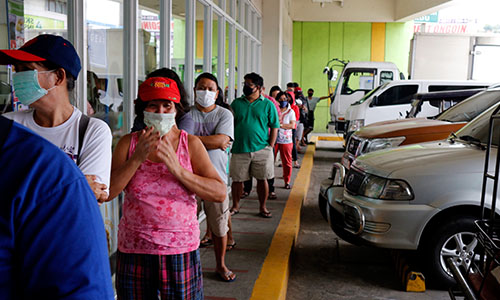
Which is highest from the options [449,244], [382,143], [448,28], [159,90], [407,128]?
[448,28]

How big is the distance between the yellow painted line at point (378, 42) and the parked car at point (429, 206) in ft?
75.6

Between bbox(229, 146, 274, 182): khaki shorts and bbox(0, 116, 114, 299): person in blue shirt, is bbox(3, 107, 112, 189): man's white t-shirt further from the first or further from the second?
bbox(229, 146, 274, 182): khaki shorts

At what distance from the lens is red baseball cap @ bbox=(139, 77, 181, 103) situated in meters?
3.00

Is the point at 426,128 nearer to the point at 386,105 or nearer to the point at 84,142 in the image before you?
the point at 84,142

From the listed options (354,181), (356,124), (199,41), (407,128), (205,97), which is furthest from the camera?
(356,124)

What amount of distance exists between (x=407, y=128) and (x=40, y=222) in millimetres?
7395

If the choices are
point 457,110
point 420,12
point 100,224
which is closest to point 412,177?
point 457,110

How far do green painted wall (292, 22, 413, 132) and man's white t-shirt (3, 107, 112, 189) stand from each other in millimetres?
25922

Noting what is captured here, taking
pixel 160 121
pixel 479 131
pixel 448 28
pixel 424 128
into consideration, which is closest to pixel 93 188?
pixel 160 121

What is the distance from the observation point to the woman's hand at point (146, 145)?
9.16ft

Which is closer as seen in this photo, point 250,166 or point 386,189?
point 386,189

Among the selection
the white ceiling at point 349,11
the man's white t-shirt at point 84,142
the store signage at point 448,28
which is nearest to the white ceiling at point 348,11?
the white ceiling at point 349,11

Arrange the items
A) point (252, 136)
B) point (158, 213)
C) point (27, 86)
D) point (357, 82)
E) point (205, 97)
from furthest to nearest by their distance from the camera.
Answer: point (357, 82) → point (252, 136) → point (205, 97) → point (158, 213) → point (27, 86)

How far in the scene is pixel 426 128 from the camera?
7.79 metres
